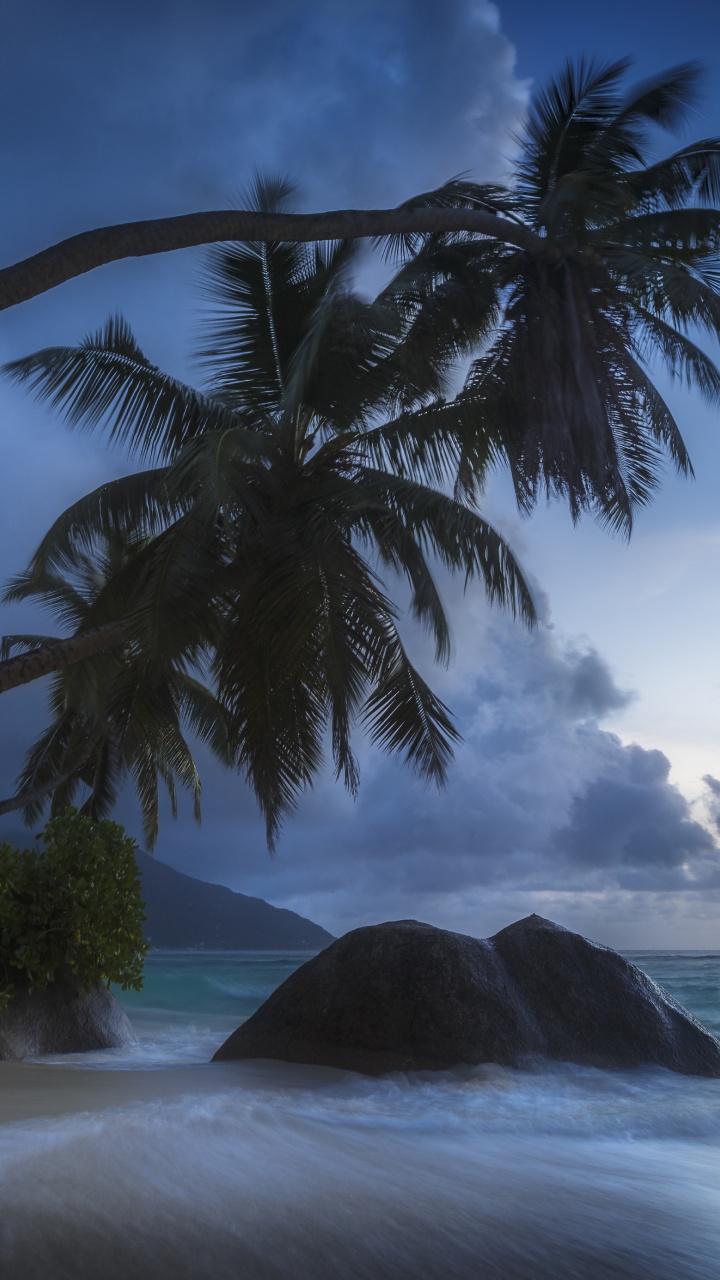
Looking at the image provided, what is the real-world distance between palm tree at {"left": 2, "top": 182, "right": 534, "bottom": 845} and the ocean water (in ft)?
14.0

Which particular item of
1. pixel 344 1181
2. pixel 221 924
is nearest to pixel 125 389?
pixel 344 1181

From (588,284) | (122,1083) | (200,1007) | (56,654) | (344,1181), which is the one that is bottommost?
(200,1007)

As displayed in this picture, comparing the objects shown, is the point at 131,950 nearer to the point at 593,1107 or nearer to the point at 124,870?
the point at 124,870

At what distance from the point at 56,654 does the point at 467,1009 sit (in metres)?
4.93

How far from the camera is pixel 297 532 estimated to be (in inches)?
376

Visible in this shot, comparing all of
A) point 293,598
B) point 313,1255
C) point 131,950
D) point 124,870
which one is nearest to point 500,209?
point 293,598

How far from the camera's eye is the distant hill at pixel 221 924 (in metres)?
65.1

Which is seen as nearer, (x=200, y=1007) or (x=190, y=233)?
(x=190, y=233)

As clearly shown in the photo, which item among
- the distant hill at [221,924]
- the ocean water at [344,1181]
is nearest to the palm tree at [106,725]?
the ocean water at [344,1181]

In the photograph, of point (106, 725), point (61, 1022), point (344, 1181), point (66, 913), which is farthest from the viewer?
point (106, 725)

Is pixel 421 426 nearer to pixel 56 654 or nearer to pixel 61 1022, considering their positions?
pixel 56 654

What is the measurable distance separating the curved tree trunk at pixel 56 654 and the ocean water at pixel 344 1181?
10.7ft

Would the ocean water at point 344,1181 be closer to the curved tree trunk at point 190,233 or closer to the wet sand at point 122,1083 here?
the wet sand at point 122,1083

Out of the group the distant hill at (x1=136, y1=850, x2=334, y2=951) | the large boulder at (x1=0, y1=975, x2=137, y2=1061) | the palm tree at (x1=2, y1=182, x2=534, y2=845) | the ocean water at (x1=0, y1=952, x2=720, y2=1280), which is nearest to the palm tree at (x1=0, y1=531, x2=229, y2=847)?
the palm tree at (x1=2, y1=182, x2=534, y2=845)
